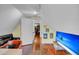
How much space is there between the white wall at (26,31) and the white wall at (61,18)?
20cm

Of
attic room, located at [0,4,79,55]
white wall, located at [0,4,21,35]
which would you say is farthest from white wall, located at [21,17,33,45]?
white wall, located at [0,4,21,35]

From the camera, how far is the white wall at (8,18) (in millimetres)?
1806

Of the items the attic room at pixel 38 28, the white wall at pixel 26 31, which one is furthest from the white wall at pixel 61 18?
the white wall at pixel 26 31

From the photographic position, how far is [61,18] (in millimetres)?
1836

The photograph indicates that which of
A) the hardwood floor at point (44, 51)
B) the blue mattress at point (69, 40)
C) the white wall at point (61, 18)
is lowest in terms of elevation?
the hardwood floor at point (44, 51)

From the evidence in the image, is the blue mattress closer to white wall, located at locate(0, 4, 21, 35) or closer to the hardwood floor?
the hardwood floor

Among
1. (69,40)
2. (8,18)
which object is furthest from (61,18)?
(8,18)

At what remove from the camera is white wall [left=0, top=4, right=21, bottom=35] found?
1806 mm

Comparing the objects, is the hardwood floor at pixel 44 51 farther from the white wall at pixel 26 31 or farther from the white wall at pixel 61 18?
the white wall at pixel 61 18

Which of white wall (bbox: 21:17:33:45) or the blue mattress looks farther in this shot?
white wall (bbox: 21:17:33:45)

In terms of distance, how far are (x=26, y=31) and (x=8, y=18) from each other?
335 millimetres
